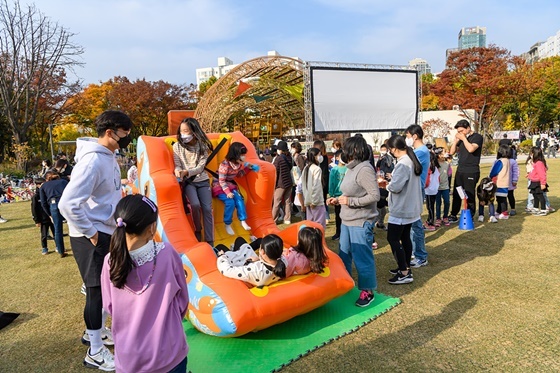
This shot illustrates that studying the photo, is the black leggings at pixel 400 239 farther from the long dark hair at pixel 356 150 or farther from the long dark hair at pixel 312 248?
the long dark hair at pixel 312 248

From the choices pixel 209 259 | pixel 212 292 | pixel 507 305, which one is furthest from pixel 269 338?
pixel 507 305

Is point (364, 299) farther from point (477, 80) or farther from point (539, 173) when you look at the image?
point (477, 80)

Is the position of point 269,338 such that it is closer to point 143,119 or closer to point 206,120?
point 206,120

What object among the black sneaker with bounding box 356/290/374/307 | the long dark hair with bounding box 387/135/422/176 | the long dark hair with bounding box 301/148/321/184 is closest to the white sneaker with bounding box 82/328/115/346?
the black sneaker with bounding box 356/290/374/307

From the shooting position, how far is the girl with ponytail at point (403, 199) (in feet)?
14.2

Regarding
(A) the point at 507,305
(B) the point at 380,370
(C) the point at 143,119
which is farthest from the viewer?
(C) the point at 143,119

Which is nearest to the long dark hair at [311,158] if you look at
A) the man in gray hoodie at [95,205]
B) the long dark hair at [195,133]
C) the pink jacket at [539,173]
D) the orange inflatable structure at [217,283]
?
the orange inflatable structure at [217,283]

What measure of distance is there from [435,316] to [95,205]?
3.15 m

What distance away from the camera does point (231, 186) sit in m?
5.08

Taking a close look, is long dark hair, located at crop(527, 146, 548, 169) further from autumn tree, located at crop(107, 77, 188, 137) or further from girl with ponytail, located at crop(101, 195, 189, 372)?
autumn tree, located at crop(107, 77, 188, 137)

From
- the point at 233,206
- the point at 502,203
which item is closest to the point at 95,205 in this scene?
the point at 233,206

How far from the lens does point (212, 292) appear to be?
131 inches

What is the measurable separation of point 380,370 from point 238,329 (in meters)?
1.13

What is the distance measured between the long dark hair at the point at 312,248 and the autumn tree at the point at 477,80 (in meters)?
24.9
